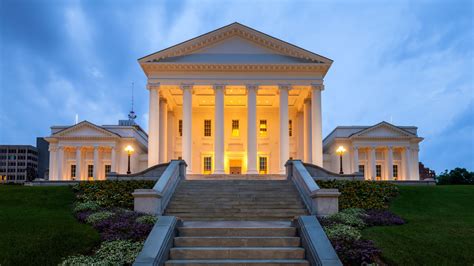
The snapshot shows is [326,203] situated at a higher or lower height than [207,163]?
lower

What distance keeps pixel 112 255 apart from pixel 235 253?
3403 mm

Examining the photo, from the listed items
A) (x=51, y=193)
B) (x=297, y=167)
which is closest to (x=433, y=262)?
→ (x=297, y=167)

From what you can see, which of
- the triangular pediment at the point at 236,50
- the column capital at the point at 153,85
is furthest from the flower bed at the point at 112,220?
the triangular pediment at the point at 236,50

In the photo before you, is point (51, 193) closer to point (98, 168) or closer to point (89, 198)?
point (89, 198)

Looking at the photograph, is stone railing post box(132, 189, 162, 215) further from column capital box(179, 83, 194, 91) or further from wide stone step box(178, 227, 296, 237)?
column capital box(179, 83, 194, 91)

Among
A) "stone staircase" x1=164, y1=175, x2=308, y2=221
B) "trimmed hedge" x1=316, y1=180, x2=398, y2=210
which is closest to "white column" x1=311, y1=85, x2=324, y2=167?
"trimmed hedge" x1=316, y1=180, x2=398, y2=210

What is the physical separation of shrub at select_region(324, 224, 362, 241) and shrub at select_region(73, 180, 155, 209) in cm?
983

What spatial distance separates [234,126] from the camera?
160 feet

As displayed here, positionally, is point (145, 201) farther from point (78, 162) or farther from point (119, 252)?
point (78, 162)

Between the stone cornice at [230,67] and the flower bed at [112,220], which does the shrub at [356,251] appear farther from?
the stone cornice at [230,67]

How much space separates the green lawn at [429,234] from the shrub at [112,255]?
6911mm

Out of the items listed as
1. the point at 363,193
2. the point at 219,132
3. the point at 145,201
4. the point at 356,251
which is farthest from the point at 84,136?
the point at 356,251

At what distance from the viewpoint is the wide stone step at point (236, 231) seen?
1412cm

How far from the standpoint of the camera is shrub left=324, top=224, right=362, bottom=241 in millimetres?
13445
